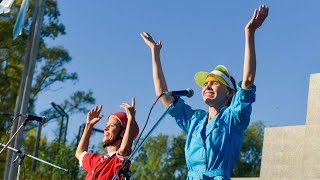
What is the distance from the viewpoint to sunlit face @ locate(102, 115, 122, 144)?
5.00 meters

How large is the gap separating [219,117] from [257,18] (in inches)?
26.1

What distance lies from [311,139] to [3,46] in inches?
389

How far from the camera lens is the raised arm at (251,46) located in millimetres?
3740

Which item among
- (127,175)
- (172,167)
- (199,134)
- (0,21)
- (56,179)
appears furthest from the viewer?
(172,167)

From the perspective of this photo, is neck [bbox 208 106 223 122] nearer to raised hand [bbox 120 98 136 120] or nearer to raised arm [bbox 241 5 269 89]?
raised arm [bbox 241 5 269 89]

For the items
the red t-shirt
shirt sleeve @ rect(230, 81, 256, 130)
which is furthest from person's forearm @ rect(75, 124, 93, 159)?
shirt sleeve @ rect(230, 81, 256, 130)

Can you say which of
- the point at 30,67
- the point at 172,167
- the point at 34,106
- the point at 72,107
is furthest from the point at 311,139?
the point at 172,167

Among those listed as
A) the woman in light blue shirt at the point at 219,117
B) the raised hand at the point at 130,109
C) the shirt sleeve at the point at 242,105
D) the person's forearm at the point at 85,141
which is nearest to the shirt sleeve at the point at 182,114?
the woman in light blue shirt at the point at 219,117

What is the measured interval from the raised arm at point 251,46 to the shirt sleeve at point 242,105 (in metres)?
0.04

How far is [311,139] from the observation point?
1174 centimetres

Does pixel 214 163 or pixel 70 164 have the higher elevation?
pixel 70 164

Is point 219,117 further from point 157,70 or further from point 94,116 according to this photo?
point 94,116

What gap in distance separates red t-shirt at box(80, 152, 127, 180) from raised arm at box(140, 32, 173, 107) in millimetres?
629

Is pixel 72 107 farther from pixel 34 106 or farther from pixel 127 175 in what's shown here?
pixel 127 175
